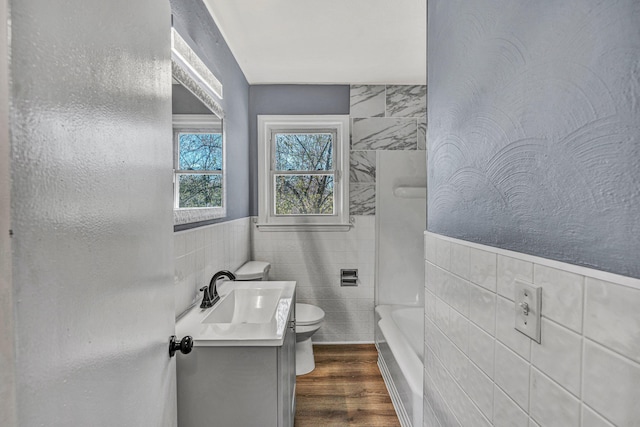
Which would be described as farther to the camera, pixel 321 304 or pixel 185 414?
pixel 321 304

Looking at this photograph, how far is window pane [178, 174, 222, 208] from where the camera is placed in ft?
5.35

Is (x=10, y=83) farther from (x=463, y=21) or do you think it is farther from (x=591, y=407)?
(x=463, y=21)

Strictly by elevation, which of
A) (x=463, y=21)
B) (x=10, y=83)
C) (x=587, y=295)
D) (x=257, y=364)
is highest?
(x=463, y=21)

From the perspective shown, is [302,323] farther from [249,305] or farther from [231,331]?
[231,331]

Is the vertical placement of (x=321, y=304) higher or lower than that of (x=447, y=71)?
lower

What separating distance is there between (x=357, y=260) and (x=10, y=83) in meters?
2.93

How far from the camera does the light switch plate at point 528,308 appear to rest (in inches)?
28.8

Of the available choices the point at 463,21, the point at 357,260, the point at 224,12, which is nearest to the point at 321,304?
the point at 357,260

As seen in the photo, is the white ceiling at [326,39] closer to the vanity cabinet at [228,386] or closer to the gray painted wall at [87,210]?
the gray painted wall at [87,210]

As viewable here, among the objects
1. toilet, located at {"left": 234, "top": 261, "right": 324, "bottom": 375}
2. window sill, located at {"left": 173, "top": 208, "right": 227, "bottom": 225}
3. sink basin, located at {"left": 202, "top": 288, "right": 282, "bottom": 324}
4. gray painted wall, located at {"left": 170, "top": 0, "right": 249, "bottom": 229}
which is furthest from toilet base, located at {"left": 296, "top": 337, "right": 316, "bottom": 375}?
window sill, located at {"left": 173, "top": 208, "right": 227, "bottom": 225}

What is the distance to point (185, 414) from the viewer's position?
4.13 feet

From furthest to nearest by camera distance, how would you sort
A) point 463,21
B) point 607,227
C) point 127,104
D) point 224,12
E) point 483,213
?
1. point 224,12
2. point 463,21
3. point 483,213
4. point 127,104
5. point 607,227

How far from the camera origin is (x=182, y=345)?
0.98 m

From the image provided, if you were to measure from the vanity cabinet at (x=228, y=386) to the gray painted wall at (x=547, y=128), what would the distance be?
834 millimetres
